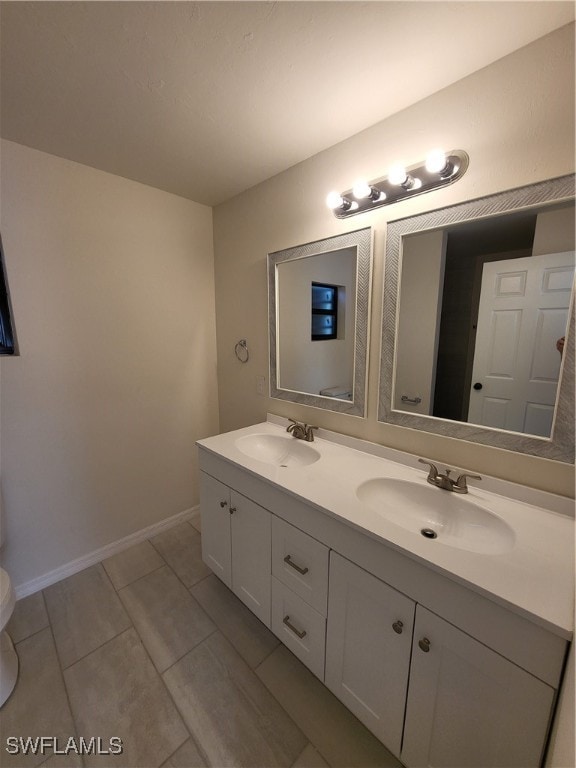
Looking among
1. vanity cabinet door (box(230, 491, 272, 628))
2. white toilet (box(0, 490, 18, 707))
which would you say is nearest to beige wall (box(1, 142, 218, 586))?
white toilet (box(0, 490, 18, 707))

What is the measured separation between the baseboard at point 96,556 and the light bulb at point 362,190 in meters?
2.31

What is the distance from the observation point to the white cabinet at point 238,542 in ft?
4.31

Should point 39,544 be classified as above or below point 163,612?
above

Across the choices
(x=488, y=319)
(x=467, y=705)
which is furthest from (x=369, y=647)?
(x=488, y=319)

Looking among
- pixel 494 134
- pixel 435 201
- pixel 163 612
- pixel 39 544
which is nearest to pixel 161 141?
pixel 435 201

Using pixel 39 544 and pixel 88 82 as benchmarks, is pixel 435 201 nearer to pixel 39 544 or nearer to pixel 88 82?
pixel 88 82

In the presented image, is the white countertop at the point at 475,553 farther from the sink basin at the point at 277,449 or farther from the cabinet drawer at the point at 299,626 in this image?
the cabinet drawer at the point at 299,626

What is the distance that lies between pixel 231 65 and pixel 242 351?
138 cm

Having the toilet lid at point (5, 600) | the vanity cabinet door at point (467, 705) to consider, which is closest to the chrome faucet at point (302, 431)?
the vanity cabinet door at point (467, 705)

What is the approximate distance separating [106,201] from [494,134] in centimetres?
183

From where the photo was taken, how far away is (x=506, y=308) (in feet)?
3.48

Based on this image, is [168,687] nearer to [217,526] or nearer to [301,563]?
[217,526]

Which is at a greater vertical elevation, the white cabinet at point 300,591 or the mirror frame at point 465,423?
the mirror frame at point 465,423

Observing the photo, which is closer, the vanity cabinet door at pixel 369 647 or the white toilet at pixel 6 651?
the vanity cabinet door at pixel 369 647
